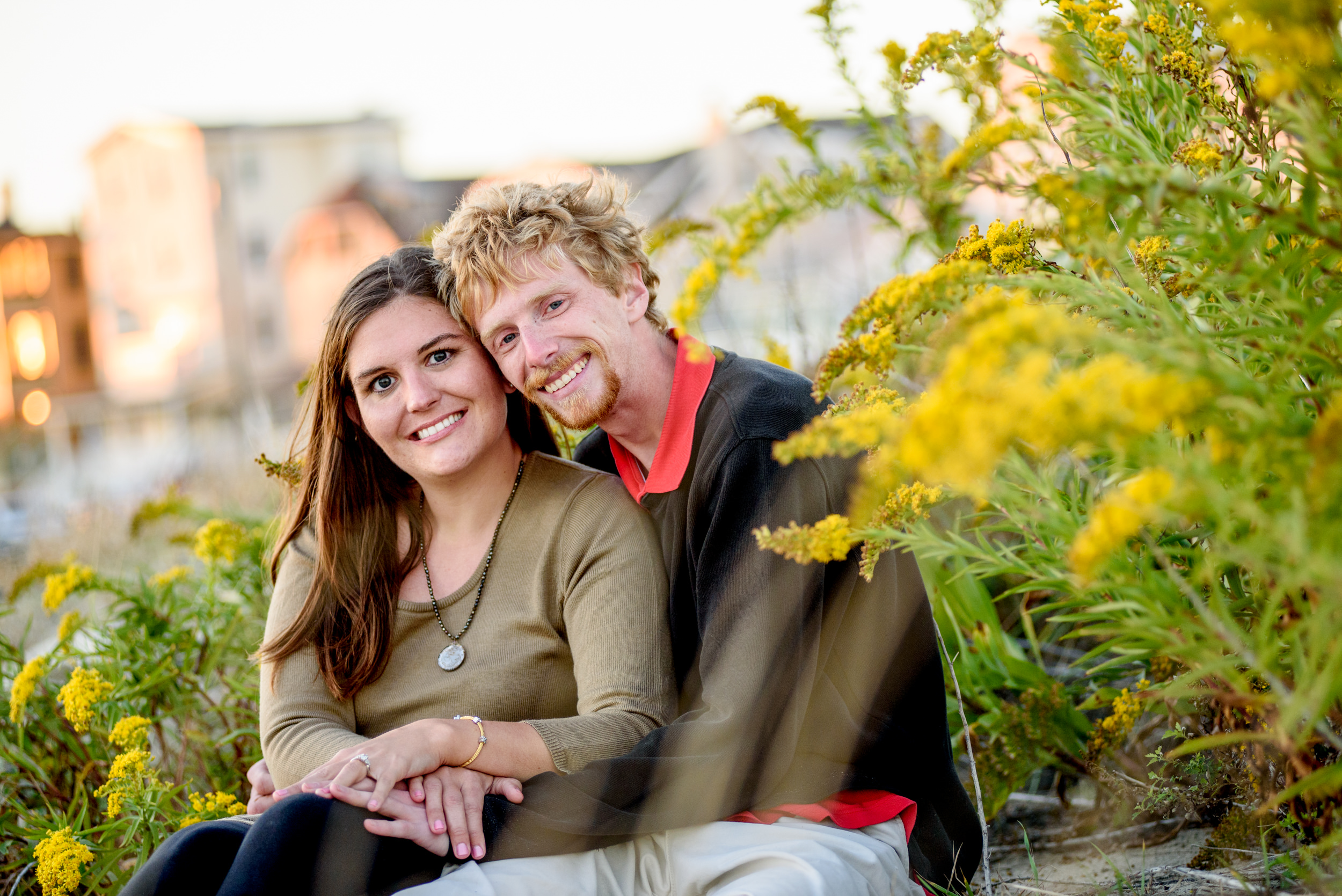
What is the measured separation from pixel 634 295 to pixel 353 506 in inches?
31.7

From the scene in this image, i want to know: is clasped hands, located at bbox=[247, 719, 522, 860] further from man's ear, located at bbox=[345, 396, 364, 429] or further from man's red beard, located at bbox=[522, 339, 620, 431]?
man's ear, located at bbox=[345, 396, 364, 429]

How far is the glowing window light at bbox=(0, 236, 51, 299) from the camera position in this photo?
3297cm

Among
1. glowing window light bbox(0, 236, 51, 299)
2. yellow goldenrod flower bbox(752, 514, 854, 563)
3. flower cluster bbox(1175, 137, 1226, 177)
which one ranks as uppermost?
glowing window light bbox(0, 236, 51, 299)

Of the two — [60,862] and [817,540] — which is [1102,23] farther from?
[60,862]

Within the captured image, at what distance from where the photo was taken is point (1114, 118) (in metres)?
1.52

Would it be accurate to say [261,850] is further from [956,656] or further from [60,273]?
[60,273]

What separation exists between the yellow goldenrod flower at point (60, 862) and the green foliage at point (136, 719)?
0.01 metres

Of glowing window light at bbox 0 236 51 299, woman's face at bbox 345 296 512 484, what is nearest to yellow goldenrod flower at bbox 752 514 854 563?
woman's face at bbox 345 296 512 484

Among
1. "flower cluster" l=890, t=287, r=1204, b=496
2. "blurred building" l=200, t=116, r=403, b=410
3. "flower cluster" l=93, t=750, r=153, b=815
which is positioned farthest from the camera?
"blurred building" l=200, t=116, r=403, b=410

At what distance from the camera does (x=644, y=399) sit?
7.00 feet

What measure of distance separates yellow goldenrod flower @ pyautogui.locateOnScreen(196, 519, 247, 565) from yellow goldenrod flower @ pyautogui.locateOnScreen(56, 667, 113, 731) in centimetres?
48

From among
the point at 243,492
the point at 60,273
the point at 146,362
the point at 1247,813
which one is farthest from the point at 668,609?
the point at 60,273

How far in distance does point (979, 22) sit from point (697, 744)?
4.76ft

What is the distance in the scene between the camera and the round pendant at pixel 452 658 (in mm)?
2176
